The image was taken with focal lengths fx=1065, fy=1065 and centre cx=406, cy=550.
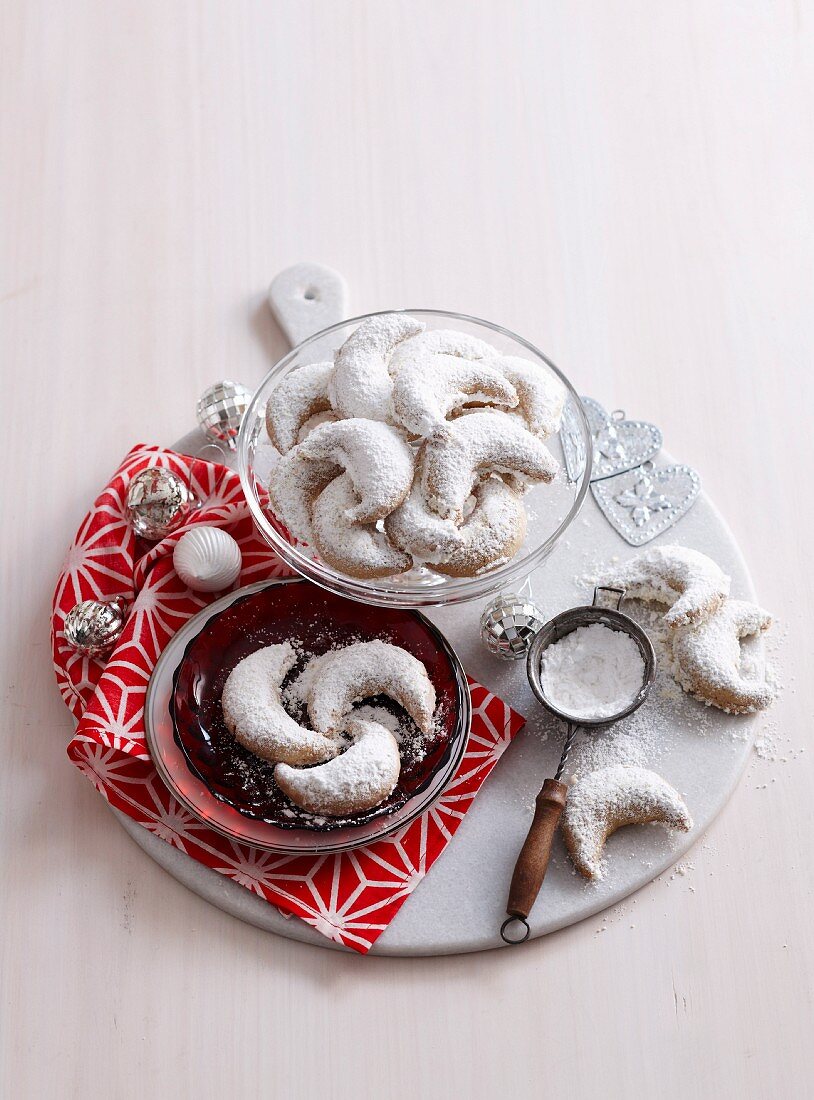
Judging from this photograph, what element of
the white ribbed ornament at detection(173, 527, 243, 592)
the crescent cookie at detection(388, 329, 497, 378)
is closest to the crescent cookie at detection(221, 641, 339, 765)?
the white ribbed ornament at detection(173, 527, 243, 592)

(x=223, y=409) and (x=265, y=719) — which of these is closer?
(x=265, y=719)

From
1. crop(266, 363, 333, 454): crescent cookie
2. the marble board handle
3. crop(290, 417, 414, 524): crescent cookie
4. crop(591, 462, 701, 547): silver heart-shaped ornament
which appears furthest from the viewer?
the marble board handle

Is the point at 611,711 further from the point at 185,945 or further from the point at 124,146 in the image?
the point at 124,146

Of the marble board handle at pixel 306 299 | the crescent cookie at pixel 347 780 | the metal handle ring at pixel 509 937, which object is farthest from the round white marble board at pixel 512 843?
the marble board handle at pixel 306 299

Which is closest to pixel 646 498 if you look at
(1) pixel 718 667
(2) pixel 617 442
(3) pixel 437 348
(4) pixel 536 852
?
(2) pixel 617 442

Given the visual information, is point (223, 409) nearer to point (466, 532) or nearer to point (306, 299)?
point (306, 299)

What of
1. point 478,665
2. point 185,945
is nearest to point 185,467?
point 478,665

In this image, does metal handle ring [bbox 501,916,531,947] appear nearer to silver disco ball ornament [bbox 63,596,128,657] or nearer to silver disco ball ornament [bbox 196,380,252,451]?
silver disco ball ornament [bbox 63,596,128,657]
